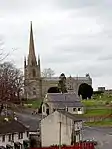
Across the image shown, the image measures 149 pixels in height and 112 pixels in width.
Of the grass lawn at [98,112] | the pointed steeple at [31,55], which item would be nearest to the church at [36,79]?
the pointed steeple at [31,55]

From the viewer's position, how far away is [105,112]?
3629 inches

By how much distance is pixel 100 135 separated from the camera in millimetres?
66812

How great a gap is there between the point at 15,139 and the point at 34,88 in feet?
401

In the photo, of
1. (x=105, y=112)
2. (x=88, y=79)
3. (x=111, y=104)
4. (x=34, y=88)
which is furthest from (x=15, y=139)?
(x=88, y=79)

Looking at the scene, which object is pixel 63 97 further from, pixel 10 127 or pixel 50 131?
pixel 10 127

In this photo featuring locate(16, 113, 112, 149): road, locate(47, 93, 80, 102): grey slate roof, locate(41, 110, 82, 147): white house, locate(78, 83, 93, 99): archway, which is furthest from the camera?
locate(78, 83, 93, 99): archway

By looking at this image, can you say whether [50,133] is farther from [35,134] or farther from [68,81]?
A: [68,81]

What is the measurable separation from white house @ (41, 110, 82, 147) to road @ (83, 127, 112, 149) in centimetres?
353

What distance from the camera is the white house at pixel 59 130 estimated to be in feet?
192

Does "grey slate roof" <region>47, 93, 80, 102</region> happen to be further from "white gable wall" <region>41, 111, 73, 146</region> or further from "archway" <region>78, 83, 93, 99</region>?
"white gable wall" <region>41, 111, 73, 146</region>

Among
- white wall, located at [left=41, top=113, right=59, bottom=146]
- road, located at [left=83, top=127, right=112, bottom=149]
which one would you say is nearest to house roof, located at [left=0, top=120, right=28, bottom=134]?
white wall, located at [left=41, top=113, right=59, bottom=146]

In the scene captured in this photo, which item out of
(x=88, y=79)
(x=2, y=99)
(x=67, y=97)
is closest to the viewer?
(x=2, y=99)

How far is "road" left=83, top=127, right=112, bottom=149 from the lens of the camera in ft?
192

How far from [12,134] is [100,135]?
17.7 m
